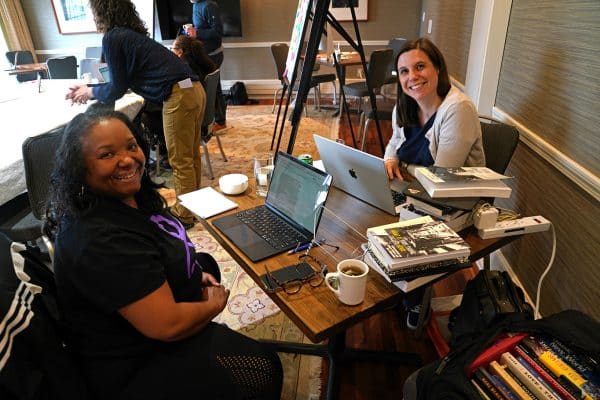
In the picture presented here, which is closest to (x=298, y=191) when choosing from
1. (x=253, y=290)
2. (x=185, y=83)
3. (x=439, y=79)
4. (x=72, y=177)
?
(x=72, y=177)

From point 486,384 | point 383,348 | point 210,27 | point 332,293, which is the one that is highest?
point 210,27

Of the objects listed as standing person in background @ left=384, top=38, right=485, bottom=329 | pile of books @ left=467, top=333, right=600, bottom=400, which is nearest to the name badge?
standing person in background @ left=384, top=38, right=485, bottom=329

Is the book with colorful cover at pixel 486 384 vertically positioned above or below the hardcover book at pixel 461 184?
below

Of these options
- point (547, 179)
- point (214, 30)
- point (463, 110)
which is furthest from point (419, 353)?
point (214, 30)

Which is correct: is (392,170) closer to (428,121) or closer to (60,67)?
(428,121)

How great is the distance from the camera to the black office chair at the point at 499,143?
166 centimetres

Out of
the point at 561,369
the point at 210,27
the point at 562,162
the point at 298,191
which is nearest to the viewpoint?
the point at 561,369

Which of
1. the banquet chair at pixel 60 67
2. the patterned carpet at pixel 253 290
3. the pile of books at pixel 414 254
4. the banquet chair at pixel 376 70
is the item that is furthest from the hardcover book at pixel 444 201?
the banquet chair at pixel 60 67

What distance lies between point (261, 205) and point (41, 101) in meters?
2.66

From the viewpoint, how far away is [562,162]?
4.57ft

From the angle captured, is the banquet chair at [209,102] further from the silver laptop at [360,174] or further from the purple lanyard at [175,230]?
the purple lanyard at [175,230]

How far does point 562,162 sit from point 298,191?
98 centimetres

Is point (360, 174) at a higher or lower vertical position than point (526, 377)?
higher

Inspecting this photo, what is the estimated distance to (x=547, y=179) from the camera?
1.56 m
